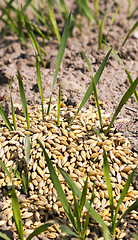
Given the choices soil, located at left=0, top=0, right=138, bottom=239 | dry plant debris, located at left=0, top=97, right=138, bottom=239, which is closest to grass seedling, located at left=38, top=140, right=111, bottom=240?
dry plant debris, located at left=0, top=97, right=138, bottom=239

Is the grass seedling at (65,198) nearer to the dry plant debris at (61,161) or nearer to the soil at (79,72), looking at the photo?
the dry plant debris at (61,161)

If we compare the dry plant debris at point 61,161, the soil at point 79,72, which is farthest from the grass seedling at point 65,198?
the soil at point 79,72

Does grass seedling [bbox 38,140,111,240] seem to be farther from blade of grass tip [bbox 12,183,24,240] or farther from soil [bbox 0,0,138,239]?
soil [bbox 0,0,138,239]

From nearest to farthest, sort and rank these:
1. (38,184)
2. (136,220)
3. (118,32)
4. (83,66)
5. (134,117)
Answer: (136,220) < (38,184) < (134,117) < (83,66) < (118,32)

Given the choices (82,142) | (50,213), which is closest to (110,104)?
(82,142)

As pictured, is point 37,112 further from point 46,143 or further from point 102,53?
point 102,53

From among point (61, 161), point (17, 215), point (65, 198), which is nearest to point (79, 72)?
point (61, 161)
